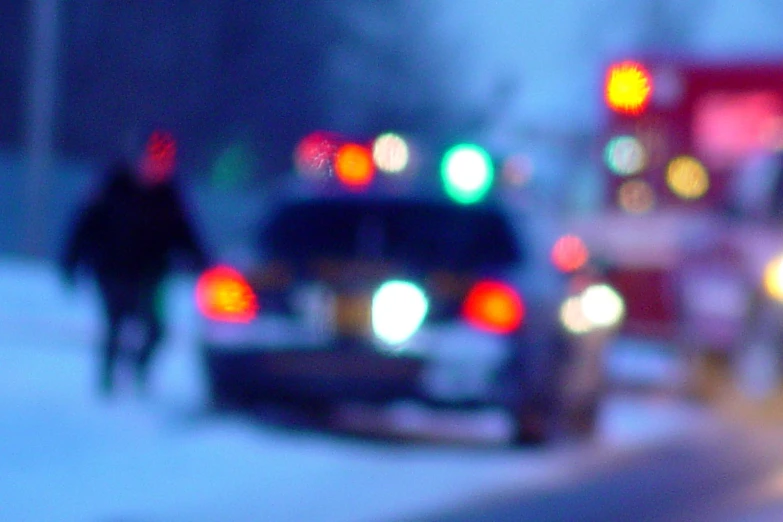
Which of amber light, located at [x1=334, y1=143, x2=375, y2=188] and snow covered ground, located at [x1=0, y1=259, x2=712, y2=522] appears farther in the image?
amber light, located at [x1=334, y1=143, x2=375, y2=188]

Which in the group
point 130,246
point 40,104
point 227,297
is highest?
point 40,104

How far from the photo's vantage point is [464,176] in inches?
418

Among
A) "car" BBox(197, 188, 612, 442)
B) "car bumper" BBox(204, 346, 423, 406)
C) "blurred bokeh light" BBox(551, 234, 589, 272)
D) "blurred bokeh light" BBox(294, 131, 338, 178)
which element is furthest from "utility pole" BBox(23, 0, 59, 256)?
"car bumper" BBox(204, 346, 423, 406)

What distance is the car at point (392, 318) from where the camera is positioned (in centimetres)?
967

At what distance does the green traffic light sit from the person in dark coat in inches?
60.3

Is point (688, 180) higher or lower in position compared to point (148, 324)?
higher

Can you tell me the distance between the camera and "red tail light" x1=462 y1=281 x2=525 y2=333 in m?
9.67

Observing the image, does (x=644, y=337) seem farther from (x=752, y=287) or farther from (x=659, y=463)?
(x=659, y=463)

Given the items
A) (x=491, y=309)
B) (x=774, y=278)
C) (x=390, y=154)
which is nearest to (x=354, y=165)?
(x=390, y=154)

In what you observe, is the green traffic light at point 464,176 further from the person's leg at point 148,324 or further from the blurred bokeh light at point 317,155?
the person's leg at point 148,324

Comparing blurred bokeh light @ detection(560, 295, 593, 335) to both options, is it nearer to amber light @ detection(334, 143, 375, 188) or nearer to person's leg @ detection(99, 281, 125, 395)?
amber light @ detection(334, 143, 375, 188)

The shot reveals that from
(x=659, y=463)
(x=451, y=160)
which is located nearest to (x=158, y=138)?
(x=451, y=160)

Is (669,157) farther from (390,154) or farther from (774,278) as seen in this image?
(390,154)

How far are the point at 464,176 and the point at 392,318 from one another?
50.5 inches
